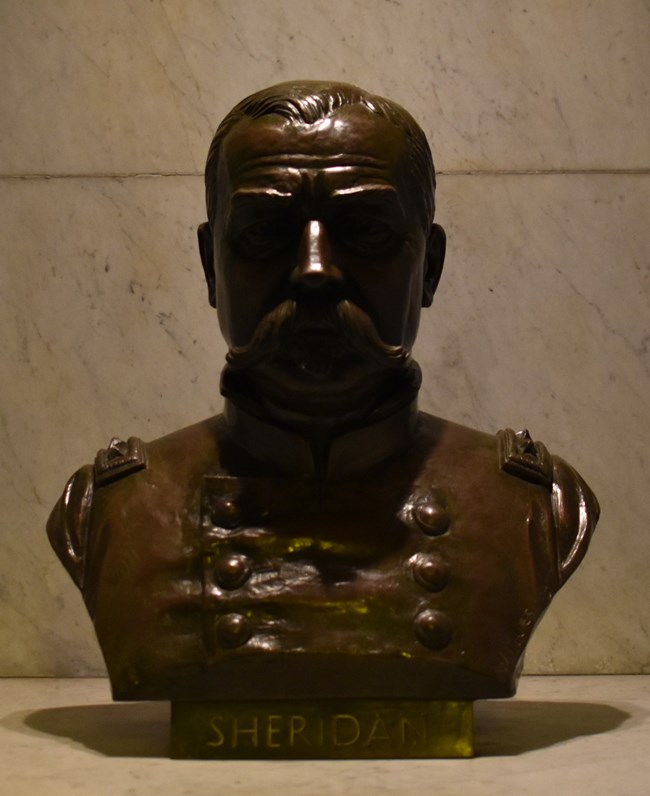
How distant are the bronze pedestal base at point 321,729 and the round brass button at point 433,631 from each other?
0.10 m

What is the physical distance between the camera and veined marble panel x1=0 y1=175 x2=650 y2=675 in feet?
11.2

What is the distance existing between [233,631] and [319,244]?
0.62 m

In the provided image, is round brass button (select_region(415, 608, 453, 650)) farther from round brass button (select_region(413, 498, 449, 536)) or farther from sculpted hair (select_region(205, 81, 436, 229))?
sculpted hair (select_region(205, 81, 436, 229))

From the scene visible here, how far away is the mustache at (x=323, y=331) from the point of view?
226 cm

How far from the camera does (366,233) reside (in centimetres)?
232

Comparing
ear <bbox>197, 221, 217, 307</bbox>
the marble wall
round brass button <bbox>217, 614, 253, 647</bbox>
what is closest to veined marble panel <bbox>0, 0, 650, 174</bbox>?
the marble wall

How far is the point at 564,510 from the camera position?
2.42 meters

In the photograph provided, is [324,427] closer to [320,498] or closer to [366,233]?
[320,498]

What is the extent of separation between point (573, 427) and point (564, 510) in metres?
1.03

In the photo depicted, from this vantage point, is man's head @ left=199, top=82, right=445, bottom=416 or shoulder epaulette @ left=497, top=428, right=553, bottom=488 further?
shoulder epaulette @ left=497, top=428, right=553, bottom=488

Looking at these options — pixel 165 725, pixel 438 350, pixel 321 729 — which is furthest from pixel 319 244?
pixel 438 350

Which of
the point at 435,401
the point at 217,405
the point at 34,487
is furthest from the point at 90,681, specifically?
the point at 435,401

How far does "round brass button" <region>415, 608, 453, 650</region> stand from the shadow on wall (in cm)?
23

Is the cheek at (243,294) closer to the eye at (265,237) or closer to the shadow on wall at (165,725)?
the eye at (265,237)
